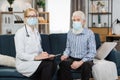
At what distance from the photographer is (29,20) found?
3723 millimetres

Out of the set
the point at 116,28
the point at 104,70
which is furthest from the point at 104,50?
the point at 116,28

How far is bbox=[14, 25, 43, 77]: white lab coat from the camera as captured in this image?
3561mm

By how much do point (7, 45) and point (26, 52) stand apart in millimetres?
646

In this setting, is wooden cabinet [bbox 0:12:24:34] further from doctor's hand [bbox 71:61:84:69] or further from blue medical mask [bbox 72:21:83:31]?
doctor's hand [bbox 71:61:84:69]

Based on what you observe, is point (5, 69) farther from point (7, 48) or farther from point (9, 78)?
point (7, 48)

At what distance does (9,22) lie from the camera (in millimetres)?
6176

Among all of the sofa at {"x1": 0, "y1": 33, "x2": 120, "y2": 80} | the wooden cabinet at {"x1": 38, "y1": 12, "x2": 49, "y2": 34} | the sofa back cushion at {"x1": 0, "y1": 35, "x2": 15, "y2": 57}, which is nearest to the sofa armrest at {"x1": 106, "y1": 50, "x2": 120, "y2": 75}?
the sofa at {"x1": 0, "y1": 33, "x2": 120, "y2": 80}

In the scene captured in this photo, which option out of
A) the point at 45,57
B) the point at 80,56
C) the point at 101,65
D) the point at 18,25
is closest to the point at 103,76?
the point at 101,65

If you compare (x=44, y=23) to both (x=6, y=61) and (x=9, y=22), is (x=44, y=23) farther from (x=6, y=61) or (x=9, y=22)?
(x=6, y=61)

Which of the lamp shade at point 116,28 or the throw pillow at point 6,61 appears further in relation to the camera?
the lamp shade at point 116,28

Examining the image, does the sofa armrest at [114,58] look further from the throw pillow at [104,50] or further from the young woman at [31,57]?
the young woman at [31,57]

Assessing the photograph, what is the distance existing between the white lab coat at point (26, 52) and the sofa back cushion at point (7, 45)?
56cm

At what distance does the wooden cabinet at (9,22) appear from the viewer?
6.11m

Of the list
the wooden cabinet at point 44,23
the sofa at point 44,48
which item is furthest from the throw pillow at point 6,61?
the wooden cabinet at point 44,23
